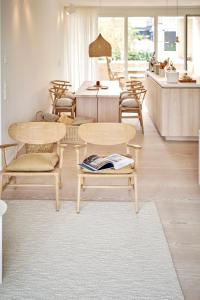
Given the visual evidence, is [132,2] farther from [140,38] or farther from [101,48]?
[101,48]

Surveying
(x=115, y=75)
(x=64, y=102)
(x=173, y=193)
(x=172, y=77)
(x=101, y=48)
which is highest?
(x=101, y=48)

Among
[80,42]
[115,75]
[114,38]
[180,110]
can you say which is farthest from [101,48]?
[114,38]

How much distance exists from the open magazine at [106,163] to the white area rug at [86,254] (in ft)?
1.37

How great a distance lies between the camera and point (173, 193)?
4.97m

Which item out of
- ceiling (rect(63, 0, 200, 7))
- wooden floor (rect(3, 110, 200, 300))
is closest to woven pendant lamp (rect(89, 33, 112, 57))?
wooden floor (rect(3, 110, 200, 300))

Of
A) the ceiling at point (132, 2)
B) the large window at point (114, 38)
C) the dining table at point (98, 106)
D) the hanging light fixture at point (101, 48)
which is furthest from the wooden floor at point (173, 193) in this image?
the large window at point (114, 38)

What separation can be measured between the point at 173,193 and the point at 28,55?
3.84 meters

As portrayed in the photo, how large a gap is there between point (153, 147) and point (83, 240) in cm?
372

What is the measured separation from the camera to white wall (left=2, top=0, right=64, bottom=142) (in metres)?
6.18

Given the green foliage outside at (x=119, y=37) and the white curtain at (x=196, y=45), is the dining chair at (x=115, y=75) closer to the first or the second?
the green foliage outside at (x=119, y=37)

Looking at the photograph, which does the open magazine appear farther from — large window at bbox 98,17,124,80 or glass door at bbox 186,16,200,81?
large window at bbox 98,17,124,80

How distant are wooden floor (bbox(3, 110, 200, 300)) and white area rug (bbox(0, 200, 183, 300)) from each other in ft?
0.35

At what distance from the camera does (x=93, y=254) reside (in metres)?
3.49

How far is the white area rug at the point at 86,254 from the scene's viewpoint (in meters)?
2.94
